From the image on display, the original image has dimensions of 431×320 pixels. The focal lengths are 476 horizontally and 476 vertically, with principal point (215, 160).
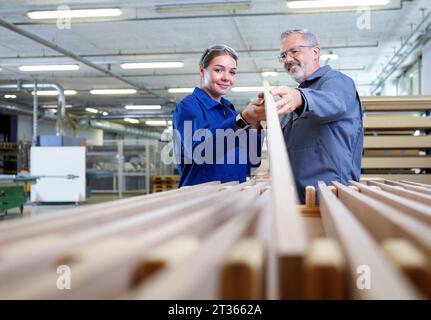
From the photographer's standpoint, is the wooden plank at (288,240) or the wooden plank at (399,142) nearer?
the wooden plank at (288,240)

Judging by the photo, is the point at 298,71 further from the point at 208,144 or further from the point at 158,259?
the point at 158,259

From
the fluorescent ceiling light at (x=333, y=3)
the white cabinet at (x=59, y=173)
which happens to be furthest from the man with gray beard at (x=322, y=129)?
the white cabinet at (x=59, y=173)

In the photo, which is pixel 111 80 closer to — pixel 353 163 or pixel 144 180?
pixel 144 180

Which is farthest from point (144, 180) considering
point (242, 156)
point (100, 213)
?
point (100, 213)

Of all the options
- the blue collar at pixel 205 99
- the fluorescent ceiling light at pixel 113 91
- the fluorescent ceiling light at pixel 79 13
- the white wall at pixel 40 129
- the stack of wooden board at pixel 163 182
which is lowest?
the stack of wooden board at pixel 163 182

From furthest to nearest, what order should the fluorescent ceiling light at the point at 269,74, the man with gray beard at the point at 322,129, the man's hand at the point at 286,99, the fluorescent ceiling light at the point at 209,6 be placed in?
the fluorescent ceiling light at the point at 269,74
the fluorescent ceiling light at the point at 209,6
the man with gray beard at the point at 322,129
the man's hand at the point at 286,99

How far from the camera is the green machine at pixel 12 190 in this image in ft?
27.7

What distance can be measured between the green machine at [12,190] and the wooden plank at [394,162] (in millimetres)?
6309

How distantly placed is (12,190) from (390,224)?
31.8 feet

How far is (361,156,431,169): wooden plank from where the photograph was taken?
4.29 meters

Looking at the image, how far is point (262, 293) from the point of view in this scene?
0.63 m

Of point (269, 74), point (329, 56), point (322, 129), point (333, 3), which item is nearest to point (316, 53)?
point (322, 129)

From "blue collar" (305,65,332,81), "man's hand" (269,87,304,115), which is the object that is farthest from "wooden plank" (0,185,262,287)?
"blue collar" (305,65,332,81)

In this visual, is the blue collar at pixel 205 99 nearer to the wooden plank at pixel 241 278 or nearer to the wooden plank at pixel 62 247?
the wooden plank at pixel 62 247
